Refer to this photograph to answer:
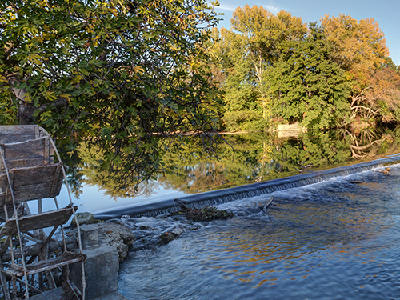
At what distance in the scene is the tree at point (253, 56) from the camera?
42.2 meters

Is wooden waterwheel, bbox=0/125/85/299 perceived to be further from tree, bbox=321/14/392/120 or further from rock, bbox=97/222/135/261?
tree, bbox=321/14/392/120

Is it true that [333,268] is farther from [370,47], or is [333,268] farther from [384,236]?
[370,47]

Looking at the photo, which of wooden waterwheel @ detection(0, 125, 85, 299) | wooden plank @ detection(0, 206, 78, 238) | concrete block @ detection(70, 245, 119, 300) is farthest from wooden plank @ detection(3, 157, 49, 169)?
concrete block @ detection(70, 245, 119, 300)

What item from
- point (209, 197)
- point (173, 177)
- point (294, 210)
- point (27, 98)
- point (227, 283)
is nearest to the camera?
point (27, 98)

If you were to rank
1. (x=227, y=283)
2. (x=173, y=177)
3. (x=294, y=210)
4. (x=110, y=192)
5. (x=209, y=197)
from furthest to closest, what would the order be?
(x=173, y=177)
(x=110, y=192)
(x=209, y=197)
(x=294, y=210)
(x=227, y=283)

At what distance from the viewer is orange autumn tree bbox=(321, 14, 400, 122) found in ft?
129

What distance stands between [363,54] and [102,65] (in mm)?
42911

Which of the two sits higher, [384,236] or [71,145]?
[71,145]

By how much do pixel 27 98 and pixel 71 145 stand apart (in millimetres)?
913

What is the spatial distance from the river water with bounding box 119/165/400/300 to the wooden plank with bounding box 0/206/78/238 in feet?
7.64

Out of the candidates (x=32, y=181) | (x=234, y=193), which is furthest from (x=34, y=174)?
(x=234, y=193)

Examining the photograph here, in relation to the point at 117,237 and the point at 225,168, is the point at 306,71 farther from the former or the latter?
the point at 117,237

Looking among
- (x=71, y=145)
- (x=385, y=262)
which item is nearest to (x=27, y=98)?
(x=71, y=145)

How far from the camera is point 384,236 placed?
328 inches
